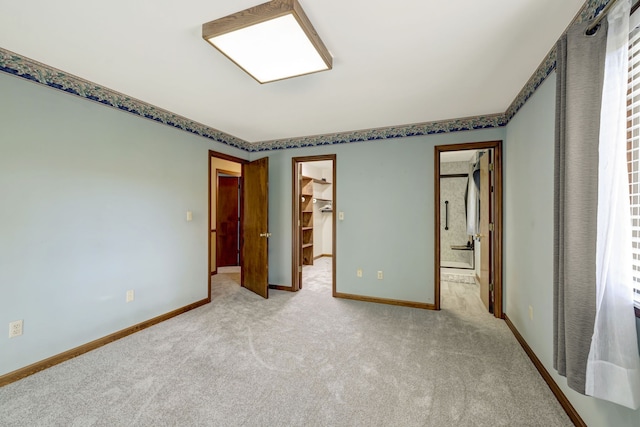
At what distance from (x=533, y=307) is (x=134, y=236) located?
3.84 metres

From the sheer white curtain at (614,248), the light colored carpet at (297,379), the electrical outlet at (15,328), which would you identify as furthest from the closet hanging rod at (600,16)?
the electrical outlet at (15,328)

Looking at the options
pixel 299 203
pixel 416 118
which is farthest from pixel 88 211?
pixel 416 118

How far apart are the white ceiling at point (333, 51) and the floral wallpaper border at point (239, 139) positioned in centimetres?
8

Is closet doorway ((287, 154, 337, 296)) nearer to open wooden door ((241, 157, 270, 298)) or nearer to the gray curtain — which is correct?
open wooden door ((241, 157, 270, 298))

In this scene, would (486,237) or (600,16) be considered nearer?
(600,16)

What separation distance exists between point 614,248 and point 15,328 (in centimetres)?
375

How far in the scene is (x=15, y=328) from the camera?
1971mm

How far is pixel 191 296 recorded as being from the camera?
134 inches

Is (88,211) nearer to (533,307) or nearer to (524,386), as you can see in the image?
(524,386)

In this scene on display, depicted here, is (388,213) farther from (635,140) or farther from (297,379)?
(635,140)

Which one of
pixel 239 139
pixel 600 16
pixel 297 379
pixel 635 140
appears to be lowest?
pixel 297 379

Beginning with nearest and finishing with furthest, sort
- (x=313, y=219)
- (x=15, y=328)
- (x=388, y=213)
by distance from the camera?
(x=15, y=328) < (x=388, y=213) < (x=313, y=219)

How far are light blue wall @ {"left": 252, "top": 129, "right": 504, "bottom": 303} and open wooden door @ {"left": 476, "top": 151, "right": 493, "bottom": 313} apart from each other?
55 cm

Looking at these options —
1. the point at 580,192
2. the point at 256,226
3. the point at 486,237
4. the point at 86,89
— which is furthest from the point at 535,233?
the point at 86,89
